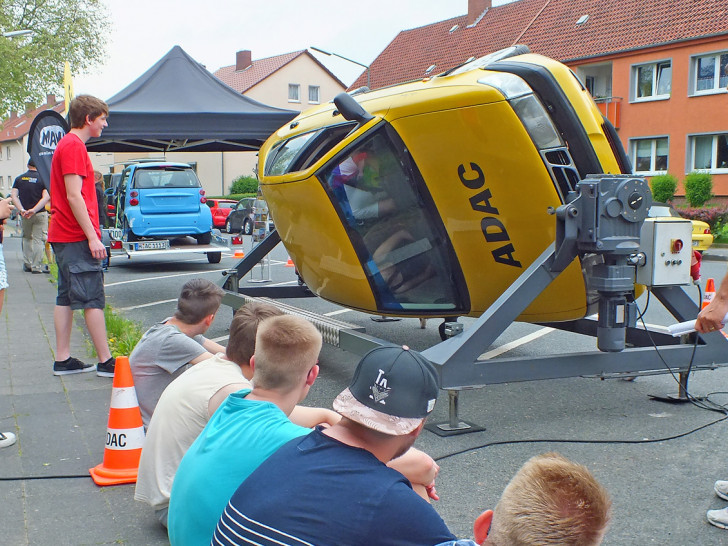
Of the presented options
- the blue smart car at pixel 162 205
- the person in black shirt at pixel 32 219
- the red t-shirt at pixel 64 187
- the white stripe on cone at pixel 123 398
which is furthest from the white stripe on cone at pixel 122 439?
the blue smart car at pixel 162 205

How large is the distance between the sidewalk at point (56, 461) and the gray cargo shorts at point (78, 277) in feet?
2.02

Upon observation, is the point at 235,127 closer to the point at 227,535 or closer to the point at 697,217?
the point at 227,535

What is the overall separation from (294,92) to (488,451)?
5615 cm

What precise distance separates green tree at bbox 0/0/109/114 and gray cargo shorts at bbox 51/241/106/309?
1101 inches

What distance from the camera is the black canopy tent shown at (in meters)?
9.06

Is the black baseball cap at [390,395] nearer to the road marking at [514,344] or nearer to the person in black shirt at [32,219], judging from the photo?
the road marking at [514,344]

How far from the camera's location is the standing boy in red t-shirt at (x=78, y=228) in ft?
19.0

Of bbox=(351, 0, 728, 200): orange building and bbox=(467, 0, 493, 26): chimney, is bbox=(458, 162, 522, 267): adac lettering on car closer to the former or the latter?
Answer: bbox=(351, 0, 728, 200): orange building

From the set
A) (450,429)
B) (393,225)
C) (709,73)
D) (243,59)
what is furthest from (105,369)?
(243,59)

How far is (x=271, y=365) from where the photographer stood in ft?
8.58

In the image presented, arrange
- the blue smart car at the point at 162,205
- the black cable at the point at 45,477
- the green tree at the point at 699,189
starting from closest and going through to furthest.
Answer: the black cable at the point at 45,477, the blue smart car at the point at 162,205, the green tree at the point at 699,189

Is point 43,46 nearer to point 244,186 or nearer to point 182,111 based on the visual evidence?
point 244,186

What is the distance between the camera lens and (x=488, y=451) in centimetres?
462

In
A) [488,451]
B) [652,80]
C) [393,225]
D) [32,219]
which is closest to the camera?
[488,451]
